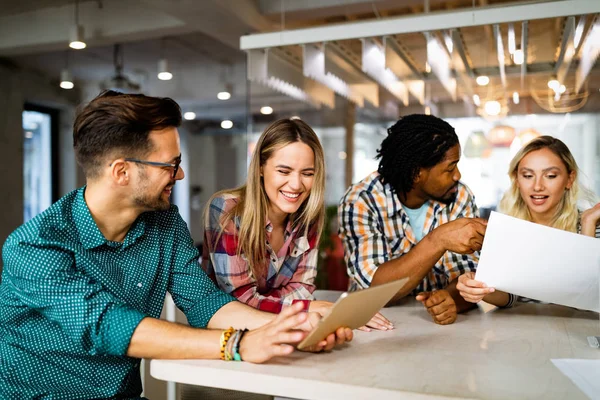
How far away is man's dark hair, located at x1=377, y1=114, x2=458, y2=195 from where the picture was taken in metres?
2.04

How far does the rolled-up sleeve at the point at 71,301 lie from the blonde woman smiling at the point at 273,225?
50 cm

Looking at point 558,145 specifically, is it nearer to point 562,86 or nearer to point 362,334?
point 362,334

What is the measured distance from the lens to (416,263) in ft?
5.61

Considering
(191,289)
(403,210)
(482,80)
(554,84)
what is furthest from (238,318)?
(482,80)

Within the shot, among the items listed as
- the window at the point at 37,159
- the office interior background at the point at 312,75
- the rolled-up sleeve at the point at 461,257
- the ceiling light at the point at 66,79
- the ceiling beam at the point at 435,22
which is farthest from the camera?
the ceiling light at the point at 66,79

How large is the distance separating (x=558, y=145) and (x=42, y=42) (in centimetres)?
448

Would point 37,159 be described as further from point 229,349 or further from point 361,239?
point 229,349

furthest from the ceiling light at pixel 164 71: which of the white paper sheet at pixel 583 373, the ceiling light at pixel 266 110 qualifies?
the white paper sheet at pixel 583 373

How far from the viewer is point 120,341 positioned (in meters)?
1.18

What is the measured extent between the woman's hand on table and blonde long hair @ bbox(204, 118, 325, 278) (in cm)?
Answer: 52

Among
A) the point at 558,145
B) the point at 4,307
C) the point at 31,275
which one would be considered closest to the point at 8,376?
the point at 4,307

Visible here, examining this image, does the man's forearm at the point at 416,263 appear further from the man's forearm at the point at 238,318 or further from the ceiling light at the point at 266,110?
the ceiling light at the point at 266,110

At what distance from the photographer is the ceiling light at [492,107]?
4574 millimetres

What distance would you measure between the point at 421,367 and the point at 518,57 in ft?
9.79
